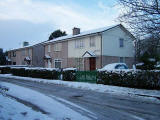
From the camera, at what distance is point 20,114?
655cm

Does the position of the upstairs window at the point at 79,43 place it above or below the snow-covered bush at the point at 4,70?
above

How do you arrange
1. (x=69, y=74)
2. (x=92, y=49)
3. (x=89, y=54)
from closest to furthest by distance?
(x=69, y=74) < (x=89, y=54) < (x=92, y=49)

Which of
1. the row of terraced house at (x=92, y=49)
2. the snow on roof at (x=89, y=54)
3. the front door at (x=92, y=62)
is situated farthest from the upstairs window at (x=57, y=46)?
the front door at (x=92, y=62)

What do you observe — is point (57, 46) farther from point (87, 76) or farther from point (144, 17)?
point (144, 17)

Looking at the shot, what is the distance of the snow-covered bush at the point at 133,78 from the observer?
1396 cm

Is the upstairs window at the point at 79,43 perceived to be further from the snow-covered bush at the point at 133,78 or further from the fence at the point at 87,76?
the snow-covered bush at the point at 133,78

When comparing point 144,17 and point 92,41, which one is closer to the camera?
point 144,17

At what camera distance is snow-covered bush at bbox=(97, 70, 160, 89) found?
14.0 metres

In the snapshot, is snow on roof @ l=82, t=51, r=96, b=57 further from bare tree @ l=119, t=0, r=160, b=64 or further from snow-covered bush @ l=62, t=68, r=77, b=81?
bare tree @ l=119, t=0, r=160, b=64

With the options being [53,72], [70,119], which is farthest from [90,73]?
[70,119]

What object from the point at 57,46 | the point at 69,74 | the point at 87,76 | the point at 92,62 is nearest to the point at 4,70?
the point at 57,46

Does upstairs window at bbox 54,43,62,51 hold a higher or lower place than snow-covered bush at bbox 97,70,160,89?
higher

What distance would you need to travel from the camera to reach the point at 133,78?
1491 centimetres

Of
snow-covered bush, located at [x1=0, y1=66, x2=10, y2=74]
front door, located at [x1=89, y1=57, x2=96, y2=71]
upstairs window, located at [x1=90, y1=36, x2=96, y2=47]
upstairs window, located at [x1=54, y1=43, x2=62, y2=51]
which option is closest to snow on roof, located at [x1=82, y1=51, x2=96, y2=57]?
front door, located at [x1=89, y1=57, x2=96, y2=71]
